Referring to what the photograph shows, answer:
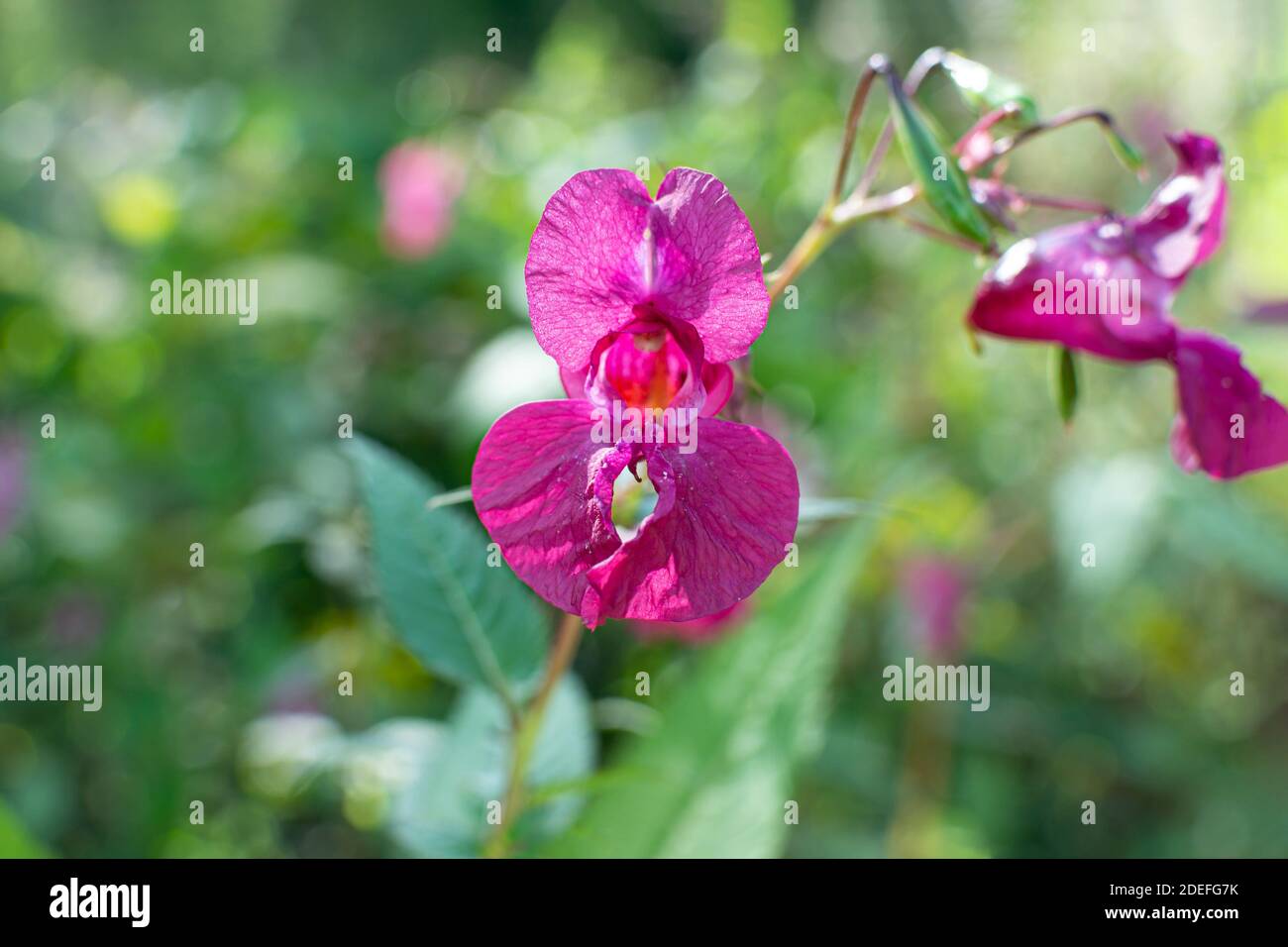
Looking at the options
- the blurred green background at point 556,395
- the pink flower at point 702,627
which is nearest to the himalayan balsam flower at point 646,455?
the pink flower at point 702,627

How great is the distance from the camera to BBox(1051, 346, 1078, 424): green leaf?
61 centimetres

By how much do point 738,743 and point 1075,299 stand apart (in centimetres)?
48

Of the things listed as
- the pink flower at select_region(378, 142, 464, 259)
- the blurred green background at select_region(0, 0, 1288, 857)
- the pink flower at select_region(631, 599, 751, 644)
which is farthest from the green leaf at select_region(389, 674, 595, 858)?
the pink flower at select_region(378, 142, 464, 259)

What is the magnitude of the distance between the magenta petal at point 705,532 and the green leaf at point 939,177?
146 mm

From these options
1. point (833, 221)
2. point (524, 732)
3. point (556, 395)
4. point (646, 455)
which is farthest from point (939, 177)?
point (556, 395)

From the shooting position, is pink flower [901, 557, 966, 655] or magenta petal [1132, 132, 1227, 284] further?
pink flower [901, 557, 966, 655]

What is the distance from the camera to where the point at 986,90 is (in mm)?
598

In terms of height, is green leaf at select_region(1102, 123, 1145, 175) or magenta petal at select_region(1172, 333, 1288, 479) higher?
green leaf at select_region(1102, 123, 1145, 175)

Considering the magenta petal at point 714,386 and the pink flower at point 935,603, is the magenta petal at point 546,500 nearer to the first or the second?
the magenta petal at point 714,386

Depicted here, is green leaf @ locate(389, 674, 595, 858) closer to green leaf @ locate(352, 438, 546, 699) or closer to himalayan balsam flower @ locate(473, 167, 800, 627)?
green leaf @ locate(352, 438, 546, 699)

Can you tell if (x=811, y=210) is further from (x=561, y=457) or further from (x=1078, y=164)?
(x=561, y=457)

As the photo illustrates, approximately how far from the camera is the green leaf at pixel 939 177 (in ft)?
1.76

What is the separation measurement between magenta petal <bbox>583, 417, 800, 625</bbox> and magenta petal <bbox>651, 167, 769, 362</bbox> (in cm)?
5

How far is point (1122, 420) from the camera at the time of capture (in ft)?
5.65
